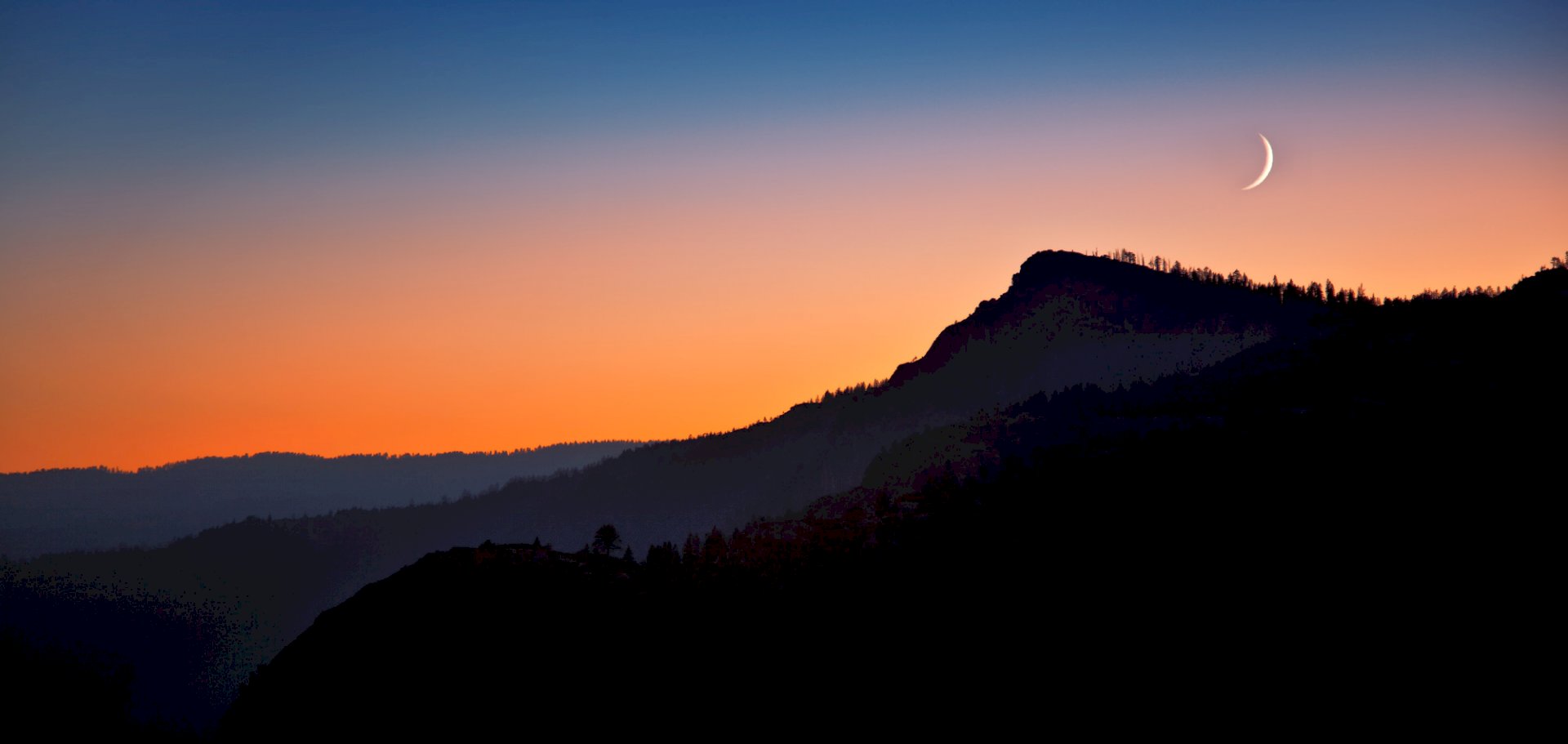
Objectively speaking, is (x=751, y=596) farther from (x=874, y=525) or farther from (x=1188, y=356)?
(x=1188, y=356)

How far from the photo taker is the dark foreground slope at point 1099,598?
177 feet

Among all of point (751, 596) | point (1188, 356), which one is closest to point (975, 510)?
point (751, 596)

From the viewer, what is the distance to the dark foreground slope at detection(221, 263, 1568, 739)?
53969mm

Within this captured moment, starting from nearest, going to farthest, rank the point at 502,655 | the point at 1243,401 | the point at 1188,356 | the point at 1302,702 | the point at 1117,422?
1. the point at 1302,702
2. the point at 502,655
3. the point at 1243,401
4. the point at 1117,422
5. the point at 1188,356

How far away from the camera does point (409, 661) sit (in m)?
77.3

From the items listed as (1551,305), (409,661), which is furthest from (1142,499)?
(409,661)

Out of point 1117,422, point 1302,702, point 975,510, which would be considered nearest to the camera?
point 1302,702

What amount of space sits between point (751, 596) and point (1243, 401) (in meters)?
58.8

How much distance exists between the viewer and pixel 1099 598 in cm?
6794

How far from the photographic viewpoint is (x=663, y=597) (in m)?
83.2

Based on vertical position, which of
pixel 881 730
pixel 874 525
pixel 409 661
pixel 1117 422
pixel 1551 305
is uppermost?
pixel 1551 305

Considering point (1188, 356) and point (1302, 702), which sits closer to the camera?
point (1302, 702)

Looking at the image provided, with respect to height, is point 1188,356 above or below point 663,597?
above

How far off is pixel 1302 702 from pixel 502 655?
55527mm
